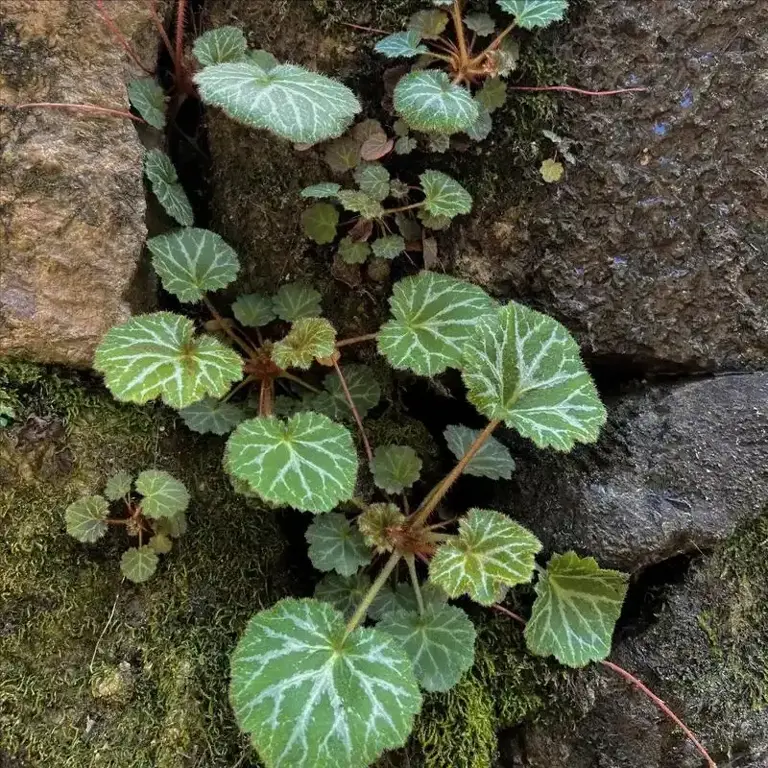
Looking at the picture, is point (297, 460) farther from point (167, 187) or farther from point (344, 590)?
point (167, 187)

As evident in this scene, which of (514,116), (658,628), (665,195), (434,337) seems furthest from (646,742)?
(514,116)

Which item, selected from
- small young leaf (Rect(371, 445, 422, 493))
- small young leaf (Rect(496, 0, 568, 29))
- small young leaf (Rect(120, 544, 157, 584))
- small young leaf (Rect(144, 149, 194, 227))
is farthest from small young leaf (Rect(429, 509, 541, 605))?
small young leaf (Rect(496, 0, 568, 29))

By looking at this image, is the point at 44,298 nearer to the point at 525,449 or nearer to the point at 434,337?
the point at 434,337

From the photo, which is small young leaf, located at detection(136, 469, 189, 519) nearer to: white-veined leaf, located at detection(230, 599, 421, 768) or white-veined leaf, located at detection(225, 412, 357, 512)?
white-veined leaf, located at detection(225, 412, 357, 512)

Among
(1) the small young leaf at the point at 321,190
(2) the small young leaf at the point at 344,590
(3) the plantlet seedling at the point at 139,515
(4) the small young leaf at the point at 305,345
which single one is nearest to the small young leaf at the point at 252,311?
(4) the small young leaf at the point at 305,345

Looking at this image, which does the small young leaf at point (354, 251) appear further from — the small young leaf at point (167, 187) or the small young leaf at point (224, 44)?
the small young leaf at point (224, 44)

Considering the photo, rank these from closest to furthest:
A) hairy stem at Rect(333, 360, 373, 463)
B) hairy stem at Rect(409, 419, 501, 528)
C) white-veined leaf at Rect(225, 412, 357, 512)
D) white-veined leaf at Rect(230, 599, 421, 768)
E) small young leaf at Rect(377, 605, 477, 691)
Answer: white-veined leaf at Rect(230, 599, 421, 768)
white-veined leaf at Rect(225, 412, 357, 512)
small young leaf at Rect(377, 605, 477, 691)
hairy stem at Rect(409, 419, 501, 528)
hairy stem at Rect(333, 360, 373, 463)

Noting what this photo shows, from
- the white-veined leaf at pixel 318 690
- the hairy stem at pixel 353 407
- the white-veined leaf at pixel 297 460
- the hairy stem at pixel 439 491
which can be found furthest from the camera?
the hairy stem at pixel 353 407
